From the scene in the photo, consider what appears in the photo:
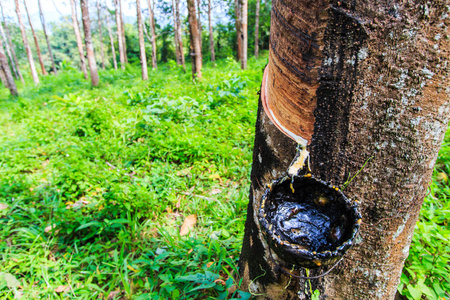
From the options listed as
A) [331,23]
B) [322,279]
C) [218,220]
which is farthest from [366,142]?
[218,220]

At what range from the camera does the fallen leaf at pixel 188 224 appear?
2055mm

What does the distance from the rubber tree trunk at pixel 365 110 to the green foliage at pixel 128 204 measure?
2.62 feet

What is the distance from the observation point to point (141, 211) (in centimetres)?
217

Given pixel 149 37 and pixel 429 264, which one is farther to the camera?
pixel 149 37

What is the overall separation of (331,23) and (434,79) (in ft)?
1.25

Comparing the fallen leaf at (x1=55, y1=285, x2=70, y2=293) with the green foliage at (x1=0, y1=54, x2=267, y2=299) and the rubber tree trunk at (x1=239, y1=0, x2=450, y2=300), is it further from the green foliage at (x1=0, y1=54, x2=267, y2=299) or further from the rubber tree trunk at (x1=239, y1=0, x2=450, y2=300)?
the rubber tree trunk at (x1=239, y1=0, x2=450, y2=300)

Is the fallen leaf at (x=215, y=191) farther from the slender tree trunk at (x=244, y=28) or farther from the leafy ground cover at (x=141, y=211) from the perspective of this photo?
the slender tree trunk at (x=244, y=28)

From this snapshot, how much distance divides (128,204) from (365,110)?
1.99 metres

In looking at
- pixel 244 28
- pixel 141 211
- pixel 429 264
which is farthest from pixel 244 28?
pixel 429 264

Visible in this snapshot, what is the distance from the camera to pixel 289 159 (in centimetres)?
98

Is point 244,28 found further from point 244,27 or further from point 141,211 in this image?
point 141,211

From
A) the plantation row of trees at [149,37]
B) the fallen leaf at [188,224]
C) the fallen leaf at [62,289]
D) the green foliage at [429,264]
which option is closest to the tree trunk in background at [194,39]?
the plantation row of trees at [149,37]

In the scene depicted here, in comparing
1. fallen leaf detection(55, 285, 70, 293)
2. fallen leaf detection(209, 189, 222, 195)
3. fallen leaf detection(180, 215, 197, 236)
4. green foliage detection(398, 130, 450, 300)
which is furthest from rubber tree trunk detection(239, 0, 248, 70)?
fallen leaf detection(55, 285, 70, 293)

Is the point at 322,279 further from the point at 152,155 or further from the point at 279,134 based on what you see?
the point at 152,155
